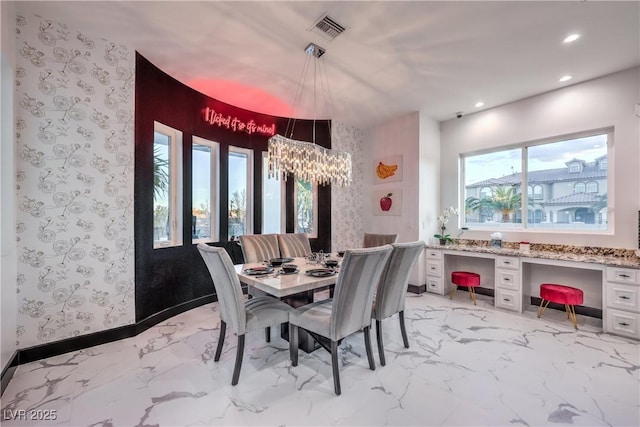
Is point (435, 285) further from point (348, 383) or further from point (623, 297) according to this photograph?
point (348, 383)

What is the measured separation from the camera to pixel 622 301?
2.81 metres

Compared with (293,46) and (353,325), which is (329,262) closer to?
(353,325)

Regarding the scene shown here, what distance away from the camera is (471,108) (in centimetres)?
429

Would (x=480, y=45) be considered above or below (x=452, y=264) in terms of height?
above

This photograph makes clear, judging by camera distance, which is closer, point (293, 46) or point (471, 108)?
point (293, 46)

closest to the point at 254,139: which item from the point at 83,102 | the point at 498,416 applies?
the point at 83,102

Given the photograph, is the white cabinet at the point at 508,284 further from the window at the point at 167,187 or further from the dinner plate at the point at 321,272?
the window at the point at 167,187

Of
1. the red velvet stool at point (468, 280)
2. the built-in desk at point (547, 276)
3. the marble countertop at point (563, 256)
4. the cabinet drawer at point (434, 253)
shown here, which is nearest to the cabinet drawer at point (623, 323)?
the built-in desk at point (547, 276)

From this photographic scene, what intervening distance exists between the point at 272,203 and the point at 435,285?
3.00 meters

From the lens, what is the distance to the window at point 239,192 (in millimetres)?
4219

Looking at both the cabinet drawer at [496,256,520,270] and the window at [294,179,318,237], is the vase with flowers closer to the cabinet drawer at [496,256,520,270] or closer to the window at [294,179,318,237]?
the cabinet drawer at [496,256,520,270]

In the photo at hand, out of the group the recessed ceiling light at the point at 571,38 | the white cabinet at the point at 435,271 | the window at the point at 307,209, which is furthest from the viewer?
the window at the point at 307,209

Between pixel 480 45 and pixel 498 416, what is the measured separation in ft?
10.4

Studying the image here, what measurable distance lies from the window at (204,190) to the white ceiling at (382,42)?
80cm
